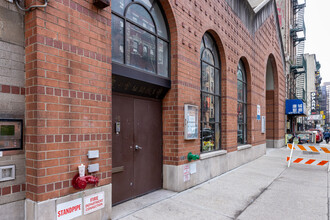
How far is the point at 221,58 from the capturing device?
8.41m

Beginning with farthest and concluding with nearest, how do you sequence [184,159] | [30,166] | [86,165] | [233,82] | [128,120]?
[233,82]
[184,159]
[128,120]
[86,165]
[30,166]

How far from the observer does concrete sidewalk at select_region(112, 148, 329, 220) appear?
433 centimetres

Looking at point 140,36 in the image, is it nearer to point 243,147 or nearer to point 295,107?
point 243,147

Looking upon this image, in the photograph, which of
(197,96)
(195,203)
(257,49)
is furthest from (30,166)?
(257,49)

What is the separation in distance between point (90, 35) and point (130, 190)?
10.3 feet

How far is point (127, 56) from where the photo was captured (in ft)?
15.4

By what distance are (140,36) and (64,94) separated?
2.52 meters

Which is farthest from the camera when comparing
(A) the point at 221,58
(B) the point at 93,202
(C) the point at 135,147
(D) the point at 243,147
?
(D) the point at 243,147

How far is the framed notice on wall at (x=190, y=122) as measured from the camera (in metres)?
5.76

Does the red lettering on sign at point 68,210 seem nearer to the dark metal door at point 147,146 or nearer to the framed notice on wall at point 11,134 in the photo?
the framed notice on wall at point 11,134

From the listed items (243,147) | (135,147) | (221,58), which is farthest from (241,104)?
(135,147)

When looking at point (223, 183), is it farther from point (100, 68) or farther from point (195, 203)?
point (100, 68)

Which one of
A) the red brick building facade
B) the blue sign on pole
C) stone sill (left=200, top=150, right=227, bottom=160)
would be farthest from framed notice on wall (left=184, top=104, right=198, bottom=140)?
the blue sign on pole

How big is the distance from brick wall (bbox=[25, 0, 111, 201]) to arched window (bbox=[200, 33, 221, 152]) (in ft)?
13.5
